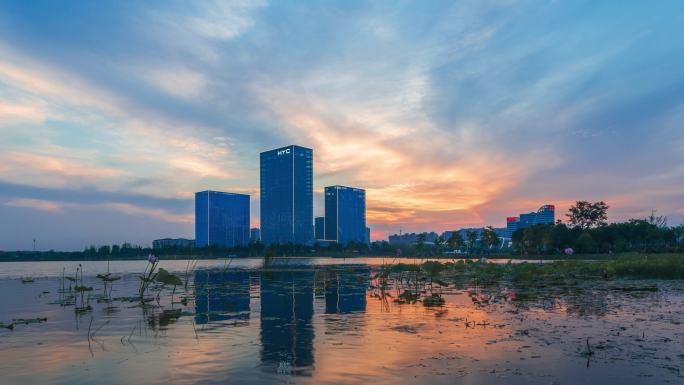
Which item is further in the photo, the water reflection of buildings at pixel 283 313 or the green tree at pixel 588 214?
the green tree at pixel 588 214

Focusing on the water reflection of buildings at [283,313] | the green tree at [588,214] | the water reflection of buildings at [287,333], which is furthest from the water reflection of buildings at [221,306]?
the green tree at [588,214]

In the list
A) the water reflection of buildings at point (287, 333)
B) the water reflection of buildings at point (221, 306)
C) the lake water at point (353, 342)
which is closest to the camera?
the lake water at point (353, 342)

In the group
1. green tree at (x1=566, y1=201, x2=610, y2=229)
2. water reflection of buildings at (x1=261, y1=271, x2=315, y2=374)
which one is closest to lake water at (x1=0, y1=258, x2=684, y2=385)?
water reflection of buildings at (x1=261, y1=271, x2=315, y2=374)

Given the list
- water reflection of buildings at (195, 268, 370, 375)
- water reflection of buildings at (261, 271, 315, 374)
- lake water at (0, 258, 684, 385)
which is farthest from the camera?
water reflection of buildings at (195, 268, 370, 375)

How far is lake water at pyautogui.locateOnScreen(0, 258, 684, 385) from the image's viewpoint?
8.55 metres

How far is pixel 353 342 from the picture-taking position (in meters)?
11.6

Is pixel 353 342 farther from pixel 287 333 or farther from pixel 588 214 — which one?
pixel 588 214

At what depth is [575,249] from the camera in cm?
10088

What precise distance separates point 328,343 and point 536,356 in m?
4.93

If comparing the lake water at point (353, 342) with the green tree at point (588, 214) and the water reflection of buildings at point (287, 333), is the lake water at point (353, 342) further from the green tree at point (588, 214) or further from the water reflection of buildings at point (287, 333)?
the green tree at point (588, 214)

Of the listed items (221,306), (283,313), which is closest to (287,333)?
(283,313)

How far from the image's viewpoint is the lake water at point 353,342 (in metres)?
8.55

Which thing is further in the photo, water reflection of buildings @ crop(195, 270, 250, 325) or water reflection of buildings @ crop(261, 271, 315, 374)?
water reflection of buildings @ crop(195, 270, 250, 325)

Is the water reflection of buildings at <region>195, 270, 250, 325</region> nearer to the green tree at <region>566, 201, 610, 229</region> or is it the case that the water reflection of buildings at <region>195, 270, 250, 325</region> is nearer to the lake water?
the lake water
